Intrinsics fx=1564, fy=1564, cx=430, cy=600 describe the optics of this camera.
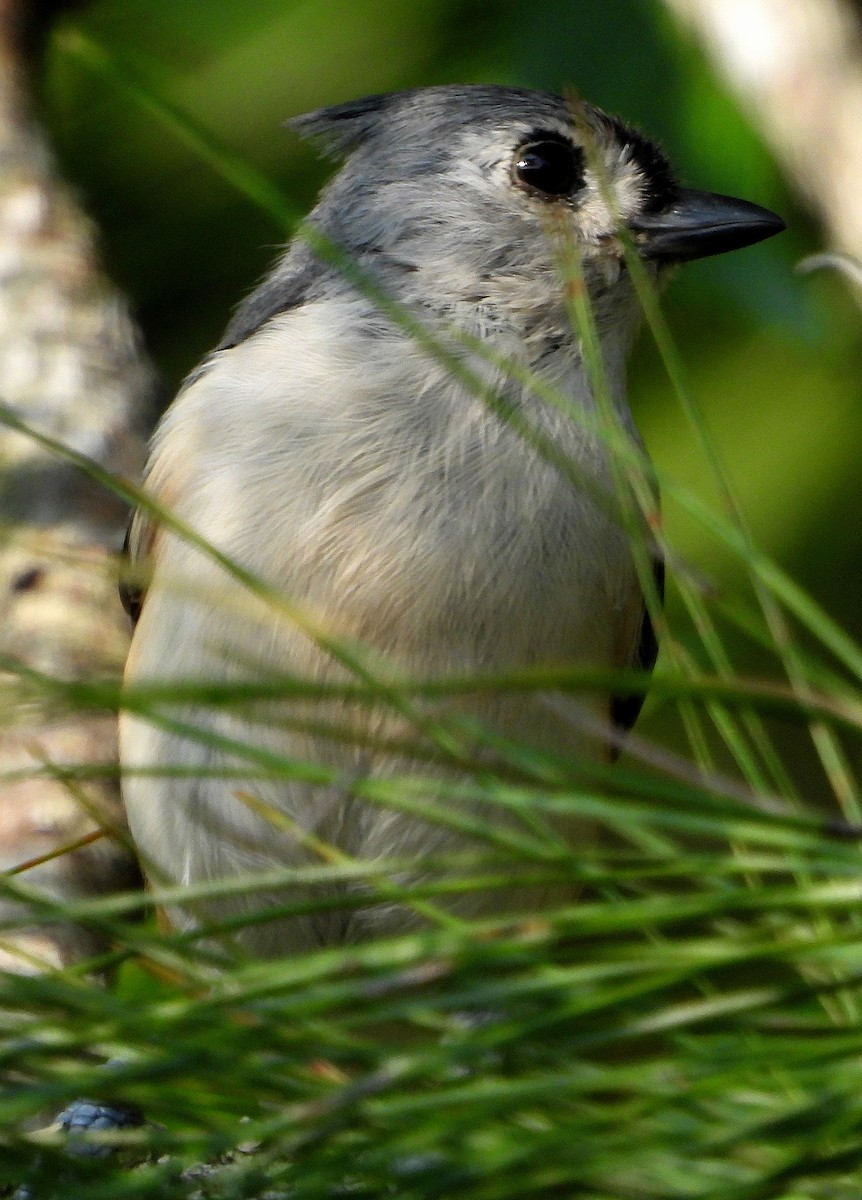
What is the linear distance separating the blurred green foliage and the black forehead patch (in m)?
0.04

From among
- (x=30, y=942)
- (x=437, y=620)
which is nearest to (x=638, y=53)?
(x=437, y=620)

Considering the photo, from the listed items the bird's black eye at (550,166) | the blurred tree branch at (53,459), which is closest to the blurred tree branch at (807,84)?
the bird's black eye at (550,166)

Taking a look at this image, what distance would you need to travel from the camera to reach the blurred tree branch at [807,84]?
2.81 meters

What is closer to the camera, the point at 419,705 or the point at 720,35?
the point at 419,705

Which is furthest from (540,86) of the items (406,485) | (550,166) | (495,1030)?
(495,1030)

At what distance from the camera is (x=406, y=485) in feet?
8.61

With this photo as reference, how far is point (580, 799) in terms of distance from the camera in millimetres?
1161

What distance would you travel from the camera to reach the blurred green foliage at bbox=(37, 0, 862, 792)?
10.7ft

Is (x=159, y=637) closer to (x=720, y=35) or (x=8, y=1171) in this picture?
(x=720, y=35)

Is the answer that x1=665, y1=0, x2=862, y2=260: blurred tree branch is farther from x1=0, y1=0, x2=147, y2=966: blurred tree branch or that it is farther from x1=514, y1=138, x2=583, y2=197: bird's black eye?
x1=0, y1=0, x2=147, y2=966: blurred tree branch

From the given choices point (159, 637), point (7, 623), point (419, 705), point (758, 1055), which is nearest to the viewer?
point (758, 1055)

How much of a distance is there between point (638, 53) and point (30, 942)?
218cm

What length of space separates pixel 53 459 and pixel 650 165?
4.56 ft

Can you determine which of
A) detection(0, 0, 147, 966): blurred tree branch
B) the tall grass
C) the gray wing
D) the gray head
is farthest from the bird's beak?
the tall grass
